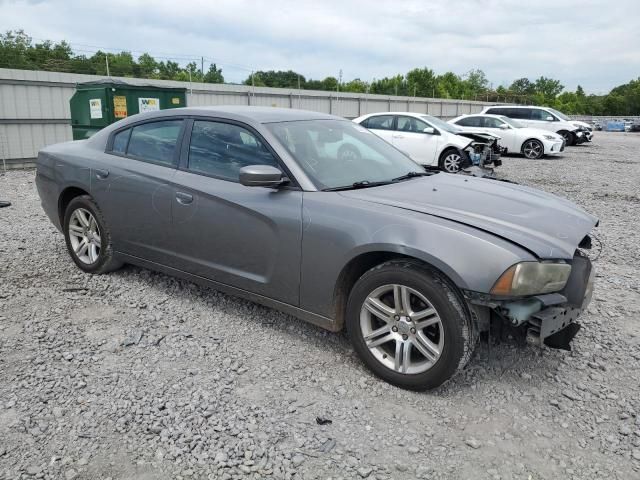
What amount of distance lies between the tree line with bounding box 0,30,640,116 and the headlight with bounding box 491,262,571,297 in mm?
19678

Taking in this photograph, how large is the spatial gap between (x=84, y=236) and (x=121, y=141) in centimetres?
96

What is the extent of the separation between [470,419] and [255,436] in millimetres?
1132

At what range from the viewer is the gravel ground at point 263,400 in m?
2.43

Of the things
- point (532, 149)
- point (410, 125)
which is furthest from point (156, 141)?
point (532, 149)

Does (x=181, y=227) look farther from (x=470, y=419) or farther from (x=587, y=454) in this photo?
(x=587, y=454)

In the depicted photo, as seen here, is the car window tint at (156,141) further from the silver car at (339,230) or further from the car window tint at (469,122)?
the car window tint at (469,122)

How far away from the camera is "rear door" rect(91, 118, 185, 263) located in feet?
13.1

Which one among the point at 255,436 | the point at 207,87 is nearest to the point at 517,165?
the point at 207,87

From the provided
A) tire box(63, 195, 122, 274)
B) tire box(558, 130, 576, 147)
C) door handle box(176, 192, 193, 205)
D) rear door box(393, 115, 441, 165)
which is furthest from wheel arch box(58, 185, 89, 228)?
tire box(558, 130, 576, 147)

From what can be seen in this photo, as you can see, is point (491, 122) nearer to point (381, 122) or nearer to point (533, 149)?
point (533, 149)

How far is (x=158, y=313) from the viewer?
403 centimetres

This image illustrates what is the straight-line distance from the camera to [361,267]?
319 centimetres

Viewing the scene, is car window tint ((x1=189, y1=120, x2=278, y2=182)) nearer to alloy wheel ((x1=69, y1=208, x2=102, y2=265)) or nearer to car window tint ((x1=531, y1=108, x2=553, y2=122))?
alloy wheel ((x1=69, y1=208, x2=102, y2=265))

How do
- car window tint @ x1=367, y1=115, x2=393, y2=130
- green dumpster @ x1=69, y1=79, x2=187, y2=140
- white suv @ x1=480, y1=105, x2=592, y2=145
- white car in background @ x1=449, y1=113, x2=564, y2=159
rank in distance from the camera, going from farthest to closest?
white suv @ x1=480, y1=105, x2=592, y2=145 < white car in background @ x1=449, y1=113, x2=564, y2=159 < car window tint @ x1=367, y1=115, x2=393, y2=130 < green dumpster @ x1=69, y1=79, x2=187, y2=140
